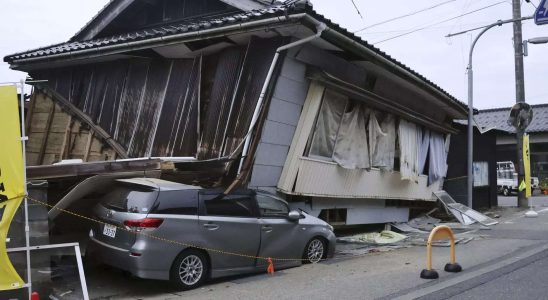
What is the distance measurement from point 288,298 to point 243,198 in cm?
229

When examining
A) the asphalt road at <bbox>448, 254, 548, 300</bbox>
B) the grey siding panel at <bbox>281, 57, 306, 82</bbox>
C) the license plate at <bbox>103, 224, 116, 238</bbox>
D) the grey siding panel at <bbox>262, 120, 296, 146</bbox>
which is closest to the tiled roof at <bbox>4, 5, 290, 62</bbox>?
the grey siding panel at <bbox>281, 57, 306, 82</bbox>

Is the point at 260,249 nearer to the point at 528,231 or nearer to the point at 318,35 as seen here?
the point at 318,35

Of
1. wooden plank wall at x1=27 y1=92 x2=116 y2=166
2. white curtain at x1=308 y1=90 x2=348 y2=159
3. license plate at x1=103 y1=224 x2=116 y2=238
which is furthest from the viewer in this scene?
wooden plank wall at x1=27 y1=92 x2=116 y2=166

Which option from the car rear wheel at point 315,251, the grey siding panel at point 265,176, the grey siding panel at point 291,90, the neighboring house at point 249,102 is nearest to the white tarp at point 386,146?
the neighboring house at point 249,102

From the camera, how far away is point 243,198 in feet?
28.2

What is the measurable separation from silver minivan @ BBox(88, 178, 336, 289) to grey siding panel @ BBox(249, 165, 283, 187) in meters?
0.63

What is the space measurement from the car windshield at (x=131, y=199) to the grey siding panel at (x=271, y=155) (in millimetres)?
2605

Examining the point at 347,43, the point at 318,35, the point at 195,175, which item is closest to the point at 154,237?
the point at 195,175

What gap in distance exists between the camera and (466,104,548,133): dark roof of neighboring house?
110ft

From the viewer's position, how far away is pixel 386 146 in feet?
42.1

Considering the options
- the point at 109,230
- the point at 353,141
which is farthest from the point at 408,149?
the point at 109,230

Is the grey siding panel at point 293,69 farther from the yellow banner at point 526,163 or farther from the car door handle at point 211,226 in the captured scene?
the yellow banner at point 526,163

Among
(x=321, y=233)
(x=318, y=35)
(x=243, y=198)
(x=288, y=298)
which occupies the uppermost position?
(x=318, y=35)

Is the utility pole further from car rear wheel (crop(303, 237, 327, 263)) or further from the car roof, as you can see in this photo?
the car roof
